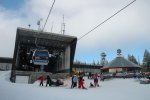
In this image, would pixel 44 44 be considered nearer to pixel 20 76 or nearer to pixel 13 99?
pixel 20 76

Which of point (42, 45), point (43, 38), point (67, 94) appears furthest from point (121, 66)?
point (67, 94)

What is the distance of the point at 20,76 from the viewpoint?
36969 mm

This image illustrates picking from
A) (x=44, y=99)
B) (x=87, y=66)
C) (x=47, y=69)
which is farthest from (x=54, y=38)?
(x=87, y=66)

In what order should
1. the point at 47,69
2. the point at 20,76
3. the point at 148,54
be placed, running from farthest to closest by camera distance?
the point at 148,54
the point at 47,69
the point at 20,76

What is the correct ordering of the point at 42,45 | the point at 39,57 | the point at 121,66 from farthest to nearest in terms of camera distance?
the point at 121,66 → the point at 42,45 → the point at 39,57

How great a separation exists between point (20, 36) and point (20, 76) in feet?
33.7

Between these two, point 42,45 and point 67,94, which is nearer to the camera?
point 67,94

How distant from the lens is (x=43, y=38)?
4431 cm

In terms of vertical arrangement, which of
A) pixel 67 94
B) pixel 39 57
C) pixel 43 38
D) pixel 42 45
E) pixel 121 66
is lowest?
pixel 67 94

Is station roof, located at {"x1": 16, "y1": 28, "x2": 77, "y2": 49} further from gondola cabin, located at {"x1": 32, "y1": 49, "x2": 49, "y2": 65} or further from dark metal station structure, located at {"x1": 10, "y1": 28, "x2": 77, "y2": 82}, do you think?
gondola cabin, located at {"x1": 32, "y1": 49, "x2": 49, "y2": 65}

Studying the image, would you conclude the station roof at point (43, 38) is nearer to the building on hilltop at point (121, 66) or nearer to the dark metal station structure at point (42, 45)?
the dark metal station structure at point (42, 45)

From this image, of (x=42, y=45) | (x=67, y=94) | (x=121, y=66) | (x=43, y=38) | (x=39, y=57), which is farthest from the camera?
(x=121, y=66)

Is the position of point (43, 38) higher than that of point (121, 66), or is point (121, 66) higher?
point (43, 38)

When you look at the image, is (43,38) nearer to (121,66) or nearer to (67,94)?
(121,66)
